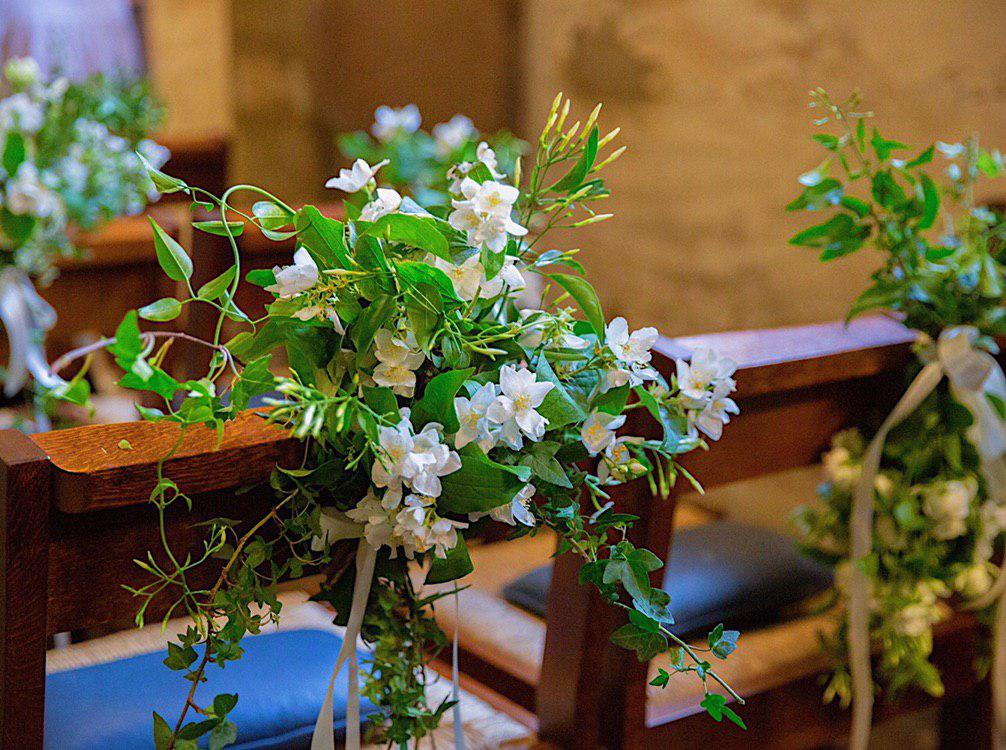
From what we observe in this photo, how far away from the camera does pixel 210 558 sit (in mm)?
979

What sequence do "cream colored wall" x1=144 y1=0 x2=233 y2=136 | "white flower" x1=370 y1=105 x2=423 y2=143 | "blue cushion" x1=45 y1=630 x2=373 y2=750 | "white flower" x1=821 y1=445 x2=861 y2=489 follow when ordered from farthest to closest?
"cream colored wall" x1=144 y1=0 x2=233 y2=136, "white flower" x1=370 y1=105 x2=423 y2=143, "white flower" x1=821 y1=445 x2=861 y2=489, "blue cushion" x1=45 y1=630 x2=373 y2=750

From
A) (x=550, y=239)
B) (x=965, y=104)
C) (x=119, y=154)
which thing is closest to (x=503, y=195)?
(x=119, y=154)

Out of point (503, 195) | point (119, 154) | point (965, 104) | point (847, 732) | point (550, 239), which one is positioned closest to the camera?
point (503, 195)

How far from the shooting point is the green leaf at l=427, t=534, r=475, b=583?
3.00ft

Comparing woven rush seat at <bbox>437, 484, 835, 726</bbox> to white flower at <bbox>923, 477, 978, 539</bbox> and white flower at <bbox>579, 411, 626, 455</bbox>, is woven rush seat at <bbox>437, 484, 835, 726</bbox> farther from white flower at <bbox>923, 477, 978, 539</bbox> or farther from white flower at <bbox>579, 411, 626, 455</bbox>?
white flower at <bbox>579, 411, 626, 455</bbox>

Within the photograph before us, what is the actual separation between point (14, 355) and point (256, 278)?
125 centimetres

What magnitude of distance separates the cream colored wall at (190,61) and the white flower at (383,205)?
380cm

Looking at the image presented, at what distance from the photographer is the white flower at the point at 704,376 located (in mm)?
1012

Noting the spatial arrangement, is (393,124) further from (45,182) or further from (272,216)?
(272,216)

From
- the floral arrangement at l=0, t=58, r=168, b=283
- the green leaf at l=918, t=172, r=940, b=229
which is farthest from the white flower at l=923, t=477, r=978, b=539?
the floral arrangement at l=0, t=58, r=168, b=283

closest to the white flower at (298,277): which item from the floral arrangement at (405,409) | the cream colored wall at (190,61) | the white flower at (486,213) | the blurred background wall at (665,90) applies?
the floral arrangement at (405,409)

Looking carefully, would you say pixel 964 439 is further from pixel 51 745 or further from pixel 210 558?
pixel 51 745

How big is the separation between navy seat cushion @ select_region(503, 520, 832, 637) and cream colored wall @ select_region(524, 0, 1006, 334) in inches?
43.3

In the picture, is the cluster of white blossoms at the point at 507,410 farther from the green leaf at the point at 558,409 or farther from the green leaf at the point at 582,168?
the green leaf at the point at 582,168
